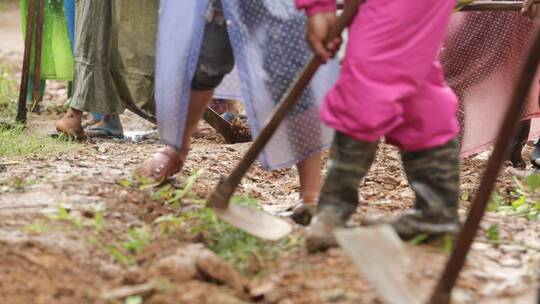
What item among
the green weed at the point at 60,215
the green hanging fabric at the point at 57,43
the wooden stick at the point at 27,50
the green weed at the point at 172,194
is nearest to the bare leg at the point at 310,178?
the green weed at the point at 172,194

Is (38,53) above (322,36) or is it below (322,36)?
below

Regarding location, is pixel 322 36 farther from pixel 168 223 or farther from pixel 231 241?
pixel 168 223

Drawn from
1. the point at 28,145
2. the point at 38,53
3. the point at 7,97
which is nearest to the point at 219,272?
the point at 28,145

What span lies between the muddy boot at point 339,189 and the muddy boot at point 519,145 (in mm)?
2516

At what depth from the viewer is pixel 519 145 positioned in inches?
189

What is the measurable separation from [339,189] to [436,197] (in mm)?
296

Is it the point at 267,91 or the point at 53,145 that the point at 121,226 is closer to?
the point at 267,91

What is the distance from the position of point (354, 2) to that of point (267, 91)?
Result: 645mm

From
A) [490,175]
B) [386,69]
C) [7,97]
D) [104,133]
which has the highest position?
[386,69]

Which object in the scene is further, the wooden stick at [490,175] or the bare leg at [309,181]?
the bare leg at [309,181]

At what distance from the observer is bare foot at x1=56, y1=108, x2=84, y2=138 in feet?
17.0

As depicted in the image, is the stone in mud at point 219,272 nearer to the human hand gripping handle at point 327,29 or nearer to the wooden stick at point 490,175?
the wooden stick at point 490,175

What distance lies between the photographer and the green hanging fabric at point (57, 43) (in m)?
6.13

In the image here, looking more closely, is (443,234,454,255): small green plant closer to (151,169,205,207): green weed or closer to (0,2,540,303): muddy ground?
(0,2,540,303): muddy ground
